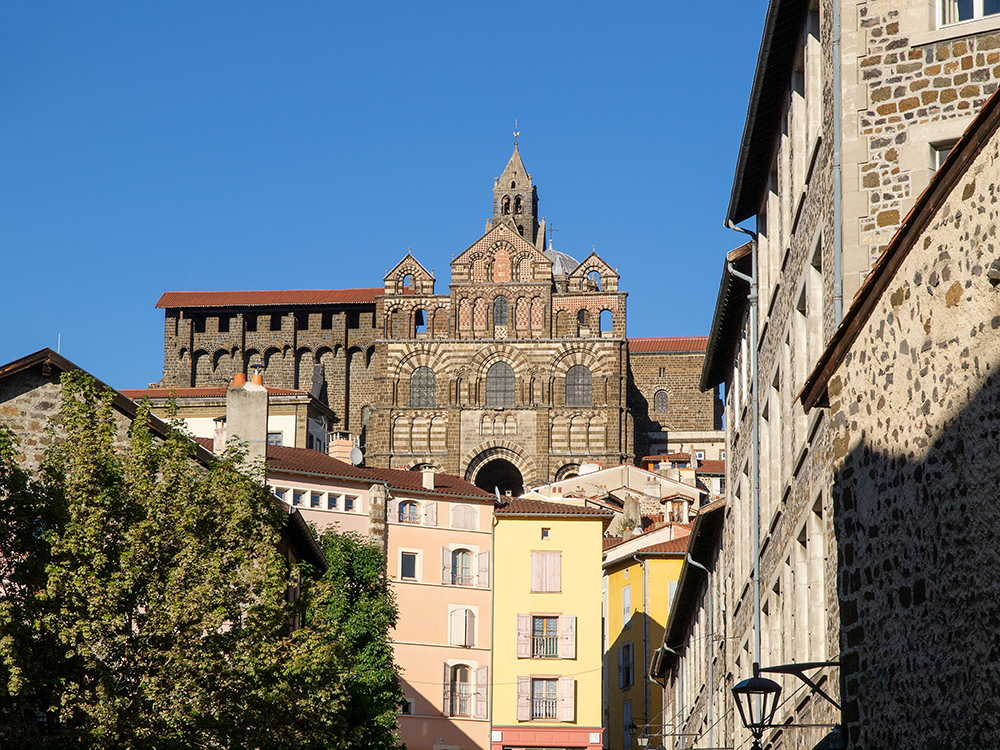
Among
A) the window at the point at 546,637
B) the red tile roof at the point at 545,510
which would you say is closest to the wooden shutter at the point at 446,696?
the window at the point at 546,637

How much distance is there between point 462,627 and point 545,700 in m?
4.23

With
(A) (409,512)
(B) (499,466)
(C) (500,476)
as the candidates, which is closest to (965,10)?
(A) (409,512)

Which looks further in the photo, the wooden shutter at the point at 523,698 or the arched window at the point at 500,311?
the arched window at the point at 500,311

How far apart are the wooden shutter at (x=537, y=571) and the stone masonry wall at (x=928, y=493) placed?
47328mm

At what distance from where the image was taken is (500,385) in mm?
108375

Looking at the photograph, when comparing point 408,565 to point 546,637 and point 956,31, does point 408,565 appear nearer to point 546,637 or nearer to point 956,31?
point 546,637

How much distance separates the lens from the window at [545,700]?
57.6 meters

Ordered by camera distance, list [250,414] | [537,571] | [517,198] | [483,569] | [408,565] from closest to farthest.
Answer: [250,414] → [408,565] → [537,571] → [483,569] → [517,198]

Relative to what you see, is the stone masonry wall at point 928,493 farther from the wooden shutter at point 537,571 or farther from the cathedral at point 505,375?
the cathedral at point 505,375

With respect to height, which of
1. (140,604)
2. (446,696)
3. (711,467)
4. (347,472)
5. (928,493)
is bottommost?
(446,696)

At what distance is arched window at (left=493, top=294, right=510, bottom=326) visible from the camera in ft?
359

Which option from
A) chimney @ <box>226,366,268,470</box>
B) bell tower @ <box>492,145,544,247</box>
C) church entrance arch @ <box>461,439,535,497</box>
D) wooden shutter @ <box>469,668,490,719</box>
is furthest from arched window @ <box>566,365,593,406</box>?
chimney @ <box>226,366,268,470</box>

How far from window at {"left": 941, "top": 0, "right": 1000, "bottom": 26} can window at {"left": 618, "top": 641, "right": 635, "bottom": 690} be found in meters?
41.6

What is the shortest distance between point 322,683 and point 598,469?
255 ft
